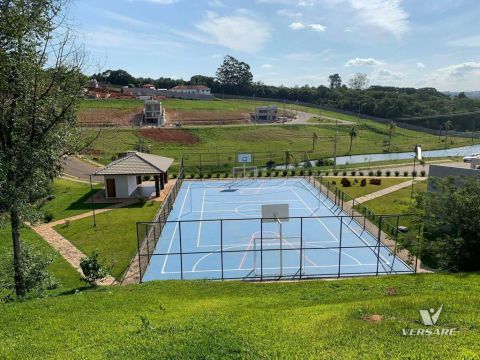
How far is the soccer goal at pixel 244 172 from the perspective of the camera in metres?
42.9

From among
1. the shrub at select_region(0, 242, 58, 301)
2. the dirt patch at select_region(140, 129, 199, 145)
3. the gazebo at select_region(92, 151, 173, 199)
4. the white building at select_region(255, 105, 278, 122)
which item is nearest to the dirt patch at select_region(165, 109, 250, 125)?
the white building at select_region(255, 105, 278, 122)

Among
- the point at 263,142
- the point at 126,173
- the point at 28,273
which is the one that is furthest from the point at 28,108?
the point at 263,142

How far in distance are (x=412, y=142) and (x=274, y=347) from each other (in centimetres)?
8595

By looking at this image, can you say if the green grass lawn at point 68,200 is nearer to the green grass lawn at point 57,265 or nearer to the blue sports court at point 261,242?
the green grass lawn at point 57,265

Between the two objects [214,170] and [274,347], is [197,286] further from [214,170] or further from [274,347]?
[214,170]

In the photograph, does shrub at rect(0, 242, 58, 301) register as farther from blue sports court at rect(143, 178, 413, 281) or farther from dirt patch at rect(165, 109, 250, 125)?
dirt patch at rect(165, 109, 250, 125)

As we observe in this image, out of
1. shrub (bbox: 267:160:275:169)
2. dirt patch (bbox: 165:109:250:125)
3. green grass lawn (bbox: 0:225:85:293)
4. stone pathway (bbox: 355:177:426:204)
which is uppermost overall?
dirt patch (bbox: 165:109:250:125)

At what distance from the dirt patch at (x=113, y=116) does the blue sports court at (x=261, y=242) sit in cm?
5030

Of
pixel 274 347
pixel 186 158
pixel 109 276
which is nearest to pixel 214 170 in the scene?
pixel 186 158

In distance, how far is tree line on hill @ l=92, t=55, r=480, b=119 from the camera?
117338mm

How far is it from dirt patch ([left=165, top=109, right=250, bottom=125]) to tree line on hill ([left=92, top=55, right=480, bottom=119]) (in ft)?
143

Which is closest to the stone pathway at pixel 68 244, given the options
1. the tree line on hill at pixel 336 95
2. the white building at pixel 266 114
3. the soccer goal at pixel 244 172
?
the soccer goal at pixel 244 172

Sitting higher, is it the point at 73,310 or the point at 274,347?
the point at 274,347

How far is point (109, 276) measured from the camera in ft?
57.8
